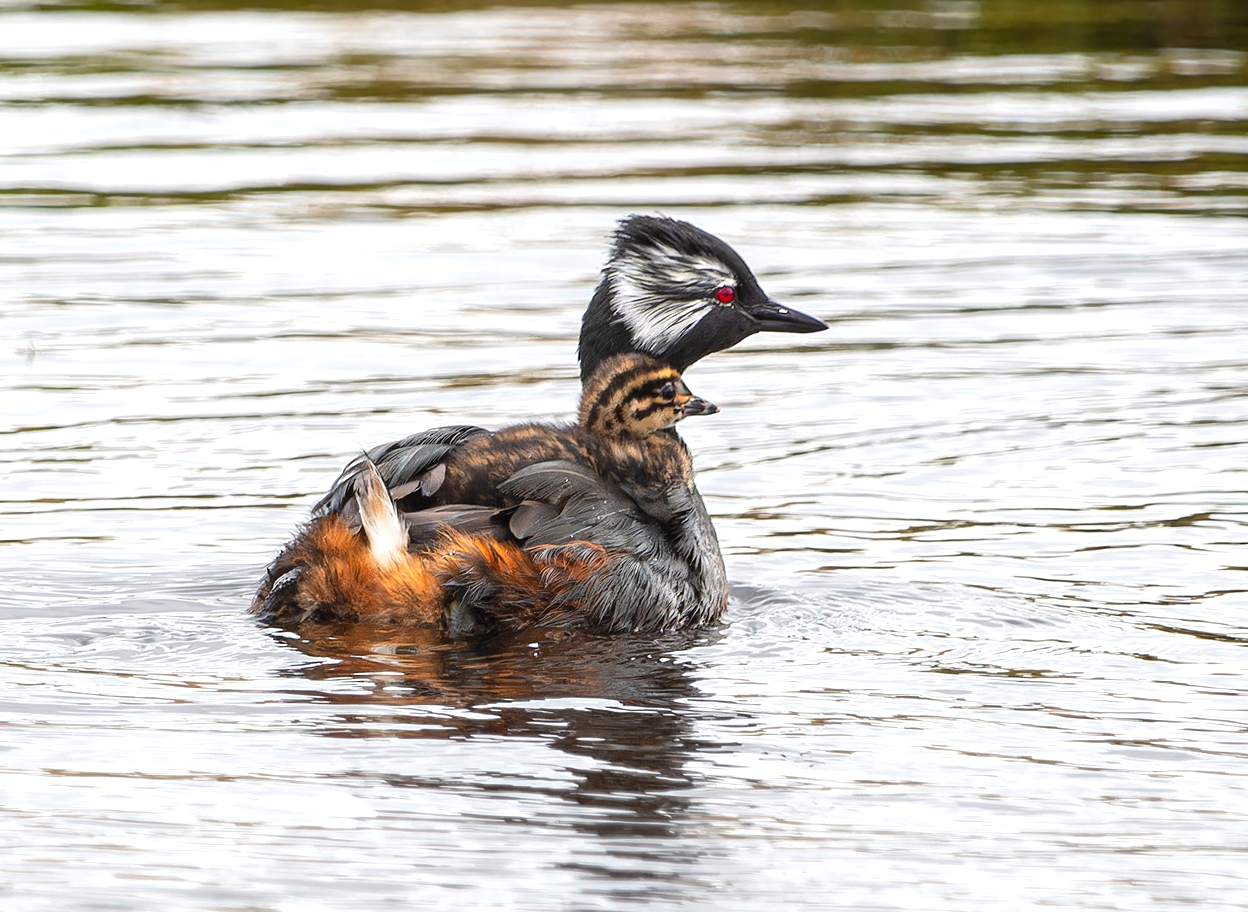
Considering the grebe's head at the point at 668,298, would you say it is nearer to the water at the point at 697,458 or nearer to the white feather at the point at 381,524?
the water at the point at 697,458

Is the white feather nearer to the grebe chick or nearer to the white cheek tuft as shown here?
the grebe chick

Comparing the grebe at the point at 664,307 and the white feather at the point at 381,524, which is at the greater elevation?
the grebe at the point at 664,307

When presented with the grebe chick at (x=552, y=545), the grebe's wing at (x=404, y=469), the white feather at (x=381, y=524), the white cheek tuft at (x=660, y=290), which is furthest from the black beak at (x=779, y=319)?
the white feather at (x=381, y=524)

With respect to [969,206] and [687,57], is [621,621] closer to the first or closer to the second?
[969,206]

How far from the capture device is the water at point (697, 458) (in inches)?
223

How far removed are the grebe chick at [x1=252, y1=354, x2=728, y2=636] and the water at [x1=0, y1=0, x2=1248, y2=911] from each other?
0.20m

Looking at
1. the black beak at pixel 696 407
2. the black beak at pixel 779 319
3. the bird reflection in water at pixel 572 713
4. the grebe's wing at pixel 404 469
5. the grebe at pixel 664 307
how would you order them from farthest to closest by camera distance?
the black beak at pixel 779 319
the grebe at pixel 664 307
the black beak at pixel 696 407
the grebe's wing at pixel 404 469
the bird reflection in water at pixel 572 713

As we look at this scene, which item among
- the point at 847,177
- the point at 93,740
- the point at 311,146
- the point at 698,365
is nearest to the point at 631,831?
the point at 93,740

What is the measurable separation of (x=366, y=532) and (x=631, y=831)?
6.55 feet

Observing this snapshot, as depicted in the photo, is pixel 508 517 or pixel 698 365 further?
pixel 698 365

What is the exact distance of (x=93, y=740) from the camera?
6305mm

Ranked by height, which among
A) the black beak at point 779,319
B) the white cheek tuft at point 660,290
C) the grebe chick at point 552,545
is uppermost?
the white cheek tuft at point 660,290

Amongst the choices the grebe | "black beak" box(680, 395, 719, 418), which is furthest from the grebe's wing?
"black beak" box(680, 395, 719, 418)

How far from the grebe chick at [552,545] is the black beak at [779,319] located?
0.78m
